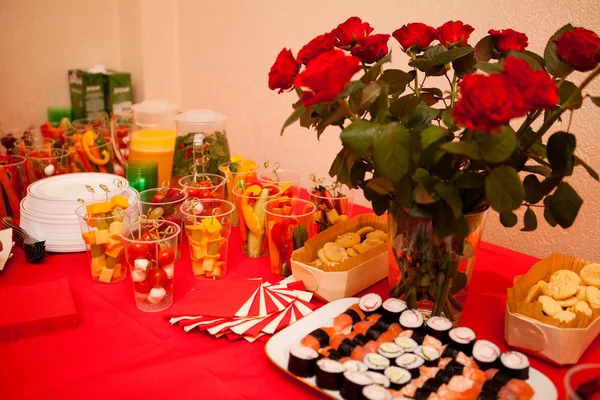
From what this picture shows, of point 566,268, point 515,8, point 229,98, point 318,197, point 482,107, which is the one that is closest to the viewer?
point 482,107

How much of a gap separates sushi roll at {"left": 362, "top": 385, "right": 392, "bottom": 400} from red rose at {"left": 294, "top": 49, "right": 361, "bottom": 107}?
1.36 feet

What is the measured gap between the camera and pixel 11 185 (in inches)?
59.1

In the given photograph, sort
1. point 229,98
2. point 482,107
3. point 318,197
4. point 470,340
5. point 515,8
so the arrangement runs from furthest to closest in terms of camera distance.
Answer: point 229,98, point 515,8, point 318,197, point 470,340, point 482,107

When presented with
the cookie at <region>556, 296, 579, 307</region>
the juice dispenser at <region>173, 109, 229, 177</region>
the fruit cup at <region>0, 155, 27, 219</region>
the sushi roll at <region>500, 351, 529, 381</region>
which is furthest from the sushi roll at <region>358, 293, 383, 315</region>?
the fruit cup at <region>0, 155, 27, 219</region>

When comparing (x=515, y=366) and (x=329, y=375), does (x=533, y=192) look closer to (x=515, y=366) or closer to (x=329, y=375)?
(x=515, y=366)

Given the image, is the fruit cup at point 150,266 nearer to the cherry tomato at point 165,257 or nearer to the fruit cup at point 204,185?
the cherry tomato at point 165,257

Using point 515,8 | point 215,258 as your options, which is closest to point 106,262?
point 215,258

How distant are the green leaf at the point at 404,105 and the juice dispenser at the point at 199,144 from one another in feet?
2.18

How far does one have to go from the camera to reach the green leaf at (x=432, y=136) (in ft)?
2.59

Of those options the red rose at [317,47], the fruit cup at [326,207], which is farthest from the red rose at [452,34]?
the fruit cup at [326,207]

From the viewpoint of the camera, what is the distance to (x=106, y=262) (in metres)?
1.17

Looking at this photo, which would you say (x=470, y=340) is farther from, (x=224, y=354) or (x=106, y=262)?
(x=106, y=262)

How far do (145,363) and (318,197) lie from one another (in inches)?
22.0

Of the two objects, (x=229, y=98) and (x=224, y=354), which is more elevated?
(x=229, y=98)
